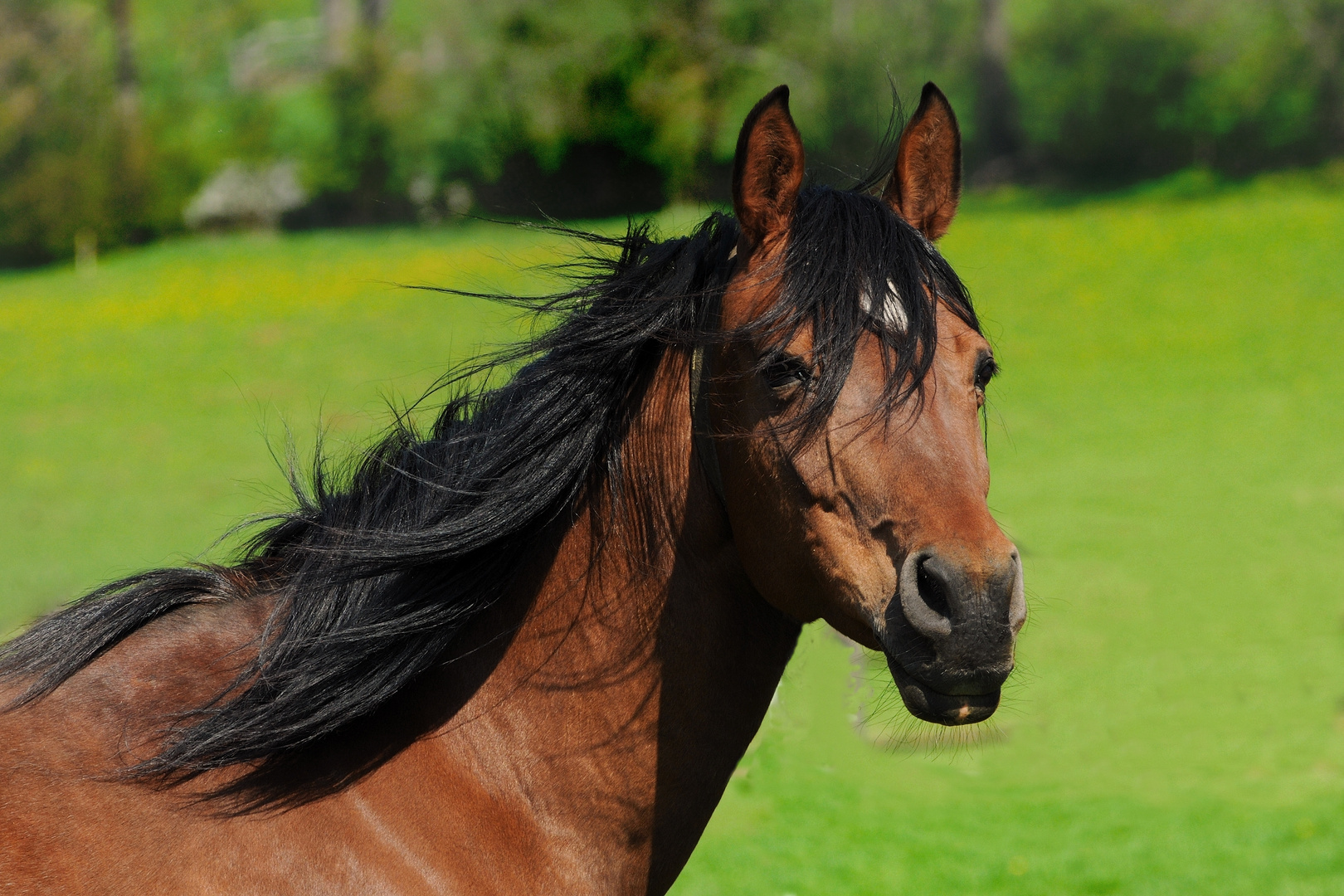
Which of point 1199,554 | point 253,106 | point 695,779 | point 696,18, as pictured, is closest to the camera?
point 695,779

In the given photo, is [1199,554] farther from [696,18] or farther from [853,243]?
[696,18]

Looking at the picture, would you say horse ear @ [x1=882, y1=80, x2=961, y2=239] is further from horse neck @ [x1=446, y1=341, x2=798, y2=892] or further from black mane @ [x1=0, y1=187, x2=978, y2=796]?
horse neck @ [x1=446, y1=341, x2=798, y2=892]

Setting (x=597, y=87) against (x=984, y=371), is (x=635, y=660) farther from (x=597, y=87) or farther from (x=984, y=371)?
(x=597, y=87)

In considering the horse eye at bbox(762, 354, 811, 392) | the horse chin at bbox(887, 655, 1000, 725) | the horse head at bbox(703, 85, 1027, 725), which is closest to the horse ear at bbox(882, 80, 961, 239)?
the horse head at bbox(703, 85, 1027, 725)

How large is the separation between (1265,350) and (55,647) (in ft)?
56.0

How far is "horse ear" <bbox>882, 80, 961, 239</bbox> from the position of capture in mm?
2373

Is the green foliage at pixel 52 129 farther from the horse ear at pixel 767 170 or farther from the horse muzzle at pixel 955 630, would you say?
the horse muzzle at pixel 955 630

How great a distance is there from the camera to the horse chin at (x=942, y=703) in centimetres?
196

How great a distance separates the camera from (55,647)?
2.30m

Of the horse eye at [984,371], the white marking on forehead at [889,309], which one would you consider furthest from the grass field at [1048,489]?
the white marking on forehead at [889,309]

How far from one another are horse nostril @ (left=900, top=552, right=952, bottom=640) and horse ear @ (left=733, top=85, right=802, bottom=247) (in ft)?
2.31

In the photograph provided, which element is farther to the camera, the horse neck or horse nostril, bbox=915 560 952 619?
the horse neck

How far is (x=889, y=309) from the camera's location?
84.0 inches

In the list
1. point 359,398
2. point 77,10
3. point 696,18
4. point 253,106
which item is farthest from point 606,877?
point 77,10
